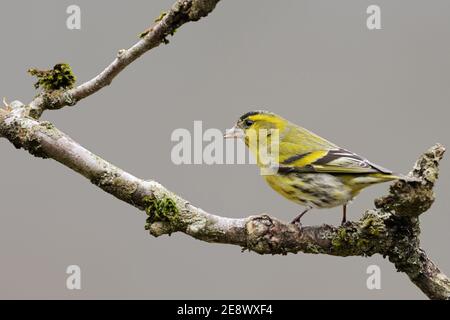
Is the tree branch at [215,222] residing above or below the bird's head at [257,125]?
below

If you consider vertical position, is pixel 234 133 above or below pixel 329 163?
above

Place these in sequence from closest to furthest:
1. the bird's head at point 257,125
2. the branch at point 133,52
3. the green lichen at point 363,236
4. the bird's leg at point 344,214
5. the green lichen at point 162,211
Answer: the branch at point 133,52, the green lichen at point 162,211, the green lichen at point 363,236, the bird's leg at point 344,214, the bird's head at point 257,125

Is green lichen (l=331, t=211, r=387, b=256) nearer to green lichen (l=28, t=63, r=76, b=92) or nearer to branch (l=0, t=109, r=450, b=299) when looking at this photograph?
branch (l=0, t=109, r=450, b=299)

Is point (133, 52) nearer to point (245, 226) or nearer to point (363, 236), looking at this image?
point (245, 226)

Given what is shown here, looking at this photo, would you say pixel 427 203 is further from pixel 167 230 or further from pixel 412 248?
pixel 167 230

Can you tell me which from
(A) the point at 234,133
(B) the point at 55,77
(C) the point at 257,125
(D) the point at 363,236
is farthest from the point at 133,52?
(D) the point at 363,236

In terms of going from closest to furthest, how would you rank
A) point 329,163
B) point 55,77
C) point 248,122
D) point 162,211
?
point 162,211 < point 55,77 < point 329,163 < point 248,122

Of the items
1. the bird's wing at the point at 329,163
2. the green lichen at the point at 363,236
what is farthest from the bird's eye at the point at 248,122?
the green lichen at the point at 363,236

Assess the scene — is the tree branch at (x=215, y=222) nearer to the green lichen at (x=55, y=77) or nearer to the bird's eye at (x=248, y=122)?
the green lichen at (x=55, y=77)
